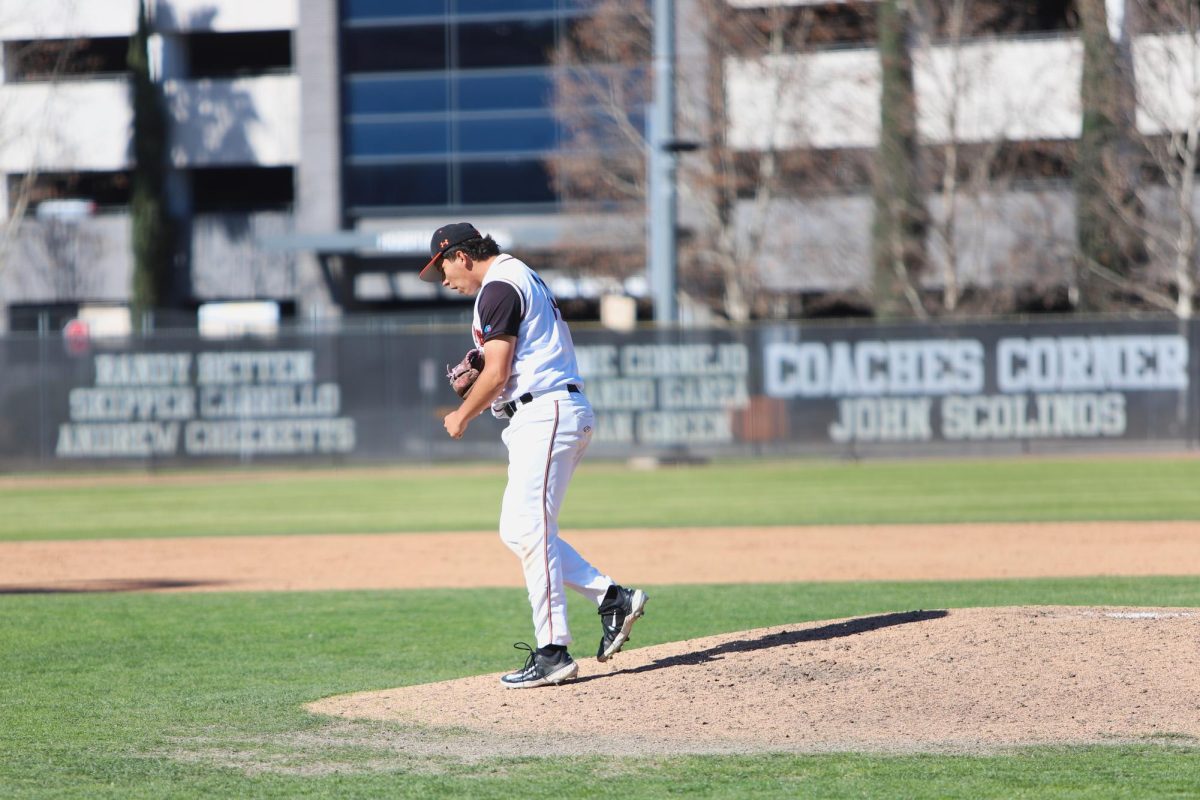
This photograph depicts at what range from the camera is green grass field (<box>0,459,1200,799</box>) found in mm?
4703

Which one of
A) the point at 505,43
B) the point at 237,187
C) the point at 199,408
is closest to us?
the point at 199,408

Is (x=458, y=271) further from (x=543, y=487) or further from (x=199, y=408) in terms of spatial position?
(x=199, y=408)

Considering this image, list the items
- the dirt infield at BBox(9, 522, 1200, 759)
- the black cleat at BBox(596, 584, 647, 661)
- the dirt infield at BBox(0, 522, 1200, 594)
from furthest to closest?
1. the dirt infield at BBox(0, 522, 1200, 594)
2. the black cleat at BBox(596, 584, 647, 661)
3. the dirt infield at BBox(9, 522, 1200, 759)

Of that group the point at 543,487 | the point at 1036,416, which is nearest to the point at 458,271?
the point at 543,487

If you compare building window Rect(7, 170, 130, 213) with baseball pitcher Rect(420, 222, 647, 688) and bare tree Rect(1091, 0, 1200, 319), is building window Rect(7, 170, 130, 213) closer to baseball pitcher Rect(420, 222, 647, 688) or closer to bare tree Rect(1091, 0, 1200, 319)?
bare tree Rect(1091, 0, 1200, 319)

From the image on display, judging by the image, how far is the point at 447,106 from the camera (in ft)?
115

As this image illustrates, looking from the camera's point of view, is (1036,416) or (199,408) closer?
(1036,416)

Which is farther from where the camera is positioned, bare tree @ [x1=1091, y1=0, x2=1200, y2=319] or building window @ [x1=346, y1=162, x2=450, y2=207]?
building window @ [x1=346, y1=162, x2=450, y2=207]

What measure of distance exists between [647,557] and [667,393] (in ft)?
40.7

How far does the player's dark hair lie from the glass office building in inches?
1101

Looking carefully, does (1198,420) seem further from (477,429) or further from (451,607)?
(451,607)

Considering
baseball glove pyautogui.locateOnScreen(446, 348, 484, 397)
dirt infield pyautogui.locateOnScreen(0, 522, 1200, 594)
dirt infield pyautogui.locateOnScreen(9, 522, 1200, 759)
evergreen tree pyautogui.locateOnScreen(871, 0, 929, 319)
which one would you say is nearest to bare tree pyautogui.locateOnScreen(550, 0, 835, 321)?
evergreen tree pyautogui.locateOnScreen(871, 0, 929, 319)

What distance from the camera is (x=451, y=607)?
9.74m

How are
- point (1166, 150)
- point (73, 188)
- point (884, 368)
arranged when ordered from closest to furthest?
point (884, 368) < point (1166, 150) < point (73, 188)
